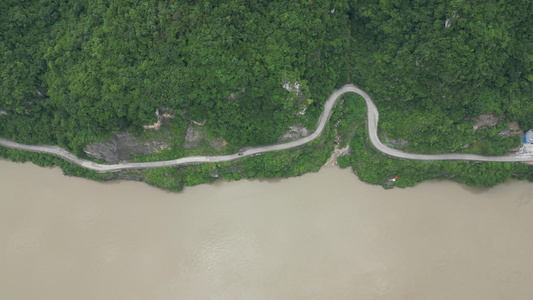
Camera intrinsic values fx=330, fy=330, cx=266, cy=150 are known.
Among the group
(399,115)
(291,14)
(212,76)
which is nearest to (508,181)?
(399,115)

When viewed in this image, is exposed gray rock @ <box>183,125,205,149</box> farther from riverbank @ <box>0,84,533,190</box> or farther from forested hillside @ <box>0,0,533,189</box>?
riverbank @ <box>0,84,533,190</box>

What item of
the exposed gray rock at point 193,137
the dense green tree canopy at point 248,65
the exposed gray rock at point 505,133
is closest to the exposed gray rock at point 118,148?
the dense green tree canopy at point 248,65

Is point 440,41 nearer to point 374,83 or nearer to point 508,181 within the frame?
point 374,83

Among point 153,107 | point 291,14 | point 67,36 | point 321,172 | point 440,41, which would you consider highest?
point 440,41

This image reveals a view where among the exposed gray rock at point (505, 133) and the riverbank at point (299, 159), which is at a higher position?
the exposed gray rock at point (505, 133)

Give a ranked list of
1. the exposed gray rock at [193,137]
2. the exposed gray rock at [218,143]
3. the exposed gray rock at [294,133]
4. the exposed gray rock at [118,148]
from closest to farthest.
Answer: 1. the exposed gray rock at [118,148]
2. the exposed gray rock at [193,137]
3. the exposed gray rock at [218,143]
4. the exposed gray rock at [294,133]

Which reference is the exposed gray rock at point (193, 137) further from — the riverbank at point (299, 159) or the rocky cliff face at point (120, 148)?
the rocky cliff face at point (120, 148)
